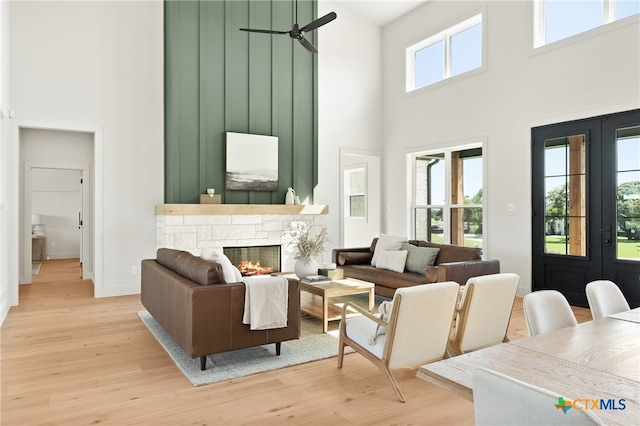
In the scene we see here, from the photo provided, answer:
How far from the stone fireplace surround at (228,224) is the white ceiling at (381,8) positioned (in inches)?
A: 146

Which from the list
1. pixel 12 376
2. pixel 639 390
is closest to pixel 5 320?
pixel 12 376

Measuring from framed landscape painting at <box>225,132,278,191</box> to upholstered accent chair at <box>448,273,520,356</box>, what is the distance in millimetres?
4483

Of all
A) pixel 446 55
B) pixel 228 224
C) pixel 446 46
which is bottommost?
pixel 228 224

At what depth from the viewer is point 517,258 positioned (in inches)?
242

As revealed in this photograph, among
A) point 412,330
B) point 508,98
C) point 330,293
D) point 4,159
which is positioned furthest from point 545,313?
point 4,159

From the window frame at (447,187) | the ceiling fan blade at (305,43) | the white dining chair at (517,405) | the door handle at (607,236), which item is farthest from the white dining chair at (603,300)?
the window frame at (447,187)

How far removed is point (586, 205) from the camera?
5328 millimetres

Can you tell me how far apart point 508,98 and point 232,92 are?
4.17 meters

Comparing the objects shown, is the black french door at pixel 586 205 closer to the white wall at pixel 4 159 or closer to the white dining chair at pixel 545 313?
the white dining chair at pixel 545 313

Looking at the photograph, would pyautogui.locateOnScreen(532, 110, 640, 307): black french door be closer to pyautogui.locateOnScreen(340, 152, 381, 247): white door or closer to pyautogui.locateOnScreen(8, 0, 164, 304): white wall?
pyautogui.locateOnScreen(340, 152, 381, 247): white door

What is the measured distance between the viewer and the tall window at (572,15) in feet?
16.7

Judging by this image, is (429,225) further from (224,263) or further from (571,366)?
(571,366)

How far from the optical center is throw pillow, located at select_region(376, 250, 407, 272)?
18.5 feet

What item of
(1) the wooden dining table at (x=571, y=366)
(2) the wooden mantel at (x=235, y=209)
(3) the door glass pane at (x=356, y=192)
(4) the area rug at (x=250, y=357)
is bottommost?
(4) the area rug at (x=250, y=357)
